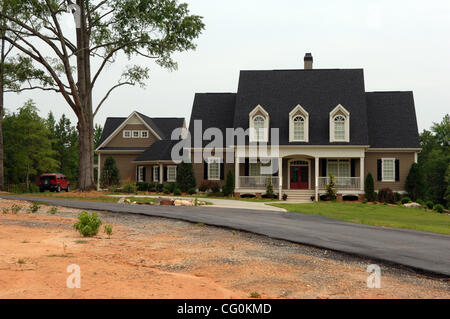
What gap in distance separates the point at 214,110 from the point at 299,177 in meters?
9.48

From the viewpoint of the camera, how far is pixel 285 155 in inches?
1255

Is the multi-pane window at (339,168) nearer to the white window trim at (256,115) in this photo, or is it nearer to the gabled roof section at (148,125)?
the white window trim at (256,115)

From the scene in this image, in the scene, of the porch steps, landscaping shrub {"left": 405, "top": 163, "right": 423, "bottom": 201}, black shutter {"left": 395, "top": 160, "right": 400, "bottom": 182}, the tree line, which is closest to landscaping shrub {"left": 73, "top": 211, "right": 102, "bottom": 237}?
the porch steps

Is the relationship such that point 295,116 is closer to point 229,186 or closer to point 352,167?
point 352,167

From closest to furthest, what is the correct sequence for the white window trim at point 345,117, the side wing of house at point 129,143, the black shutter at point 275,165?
the white window trim at point 345,117, the black shutter at point 275,165, the side wing of house at point 129,143

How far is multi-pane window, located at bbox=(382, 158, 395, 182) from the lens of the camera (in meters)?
32.0

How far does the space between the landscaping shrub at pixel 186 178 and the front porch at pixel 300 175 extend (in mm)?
3766

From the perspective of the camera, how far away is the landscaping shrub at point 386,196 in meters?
30.3

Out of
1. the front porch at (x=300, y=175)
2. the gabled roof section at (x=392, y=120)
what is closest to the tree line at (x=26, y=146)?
the front porch at (x=300, y=175)

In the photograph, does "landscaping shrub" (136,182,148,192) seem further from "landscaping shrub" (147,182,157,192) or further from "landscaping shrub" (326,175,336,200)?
"landscaping shrub" (326,175,336,200)

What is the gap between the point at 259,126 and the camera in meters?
32.8

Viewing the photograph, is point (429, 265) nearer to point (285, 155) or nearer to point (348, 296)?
point (348, 296)

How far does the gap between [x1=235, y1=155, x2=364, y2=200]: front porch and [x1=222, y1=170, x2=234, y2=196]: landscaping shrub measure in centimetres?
66
